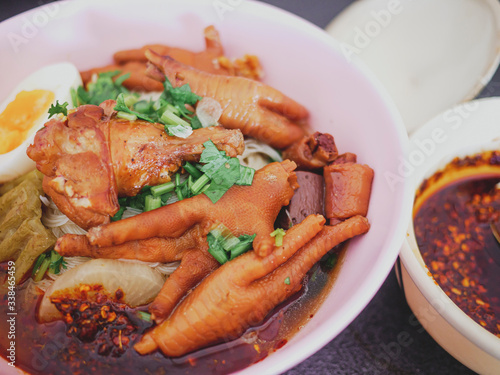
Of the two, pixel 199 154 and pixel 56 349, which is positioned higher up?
pixel 199 154

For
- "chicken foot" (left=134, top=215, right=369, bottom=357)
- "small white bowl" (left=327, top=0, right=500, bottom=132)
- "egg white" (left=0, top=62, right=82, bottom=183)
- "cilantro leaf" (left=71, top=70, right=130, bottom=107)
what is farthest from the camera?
"small white bowl" (left=327, top=0, right=500, bottom=132)

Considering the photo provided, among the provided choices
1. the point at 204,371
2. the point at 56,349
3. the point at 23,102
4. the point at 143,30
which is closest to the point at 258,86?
the point at 143,30

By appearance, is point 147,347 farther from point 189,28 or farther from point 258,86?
point 189,28

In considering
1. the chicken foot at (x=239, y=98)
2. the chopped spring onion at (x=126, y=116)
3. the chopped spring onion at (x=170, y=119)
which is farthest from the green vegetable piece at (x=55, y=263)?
the chicken foot at (x=239, y=98)

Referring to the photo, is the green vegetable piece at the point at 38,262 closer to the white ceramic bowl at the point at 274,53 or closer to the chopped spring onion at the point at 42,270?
the chopped spring onion at the point at 42,270

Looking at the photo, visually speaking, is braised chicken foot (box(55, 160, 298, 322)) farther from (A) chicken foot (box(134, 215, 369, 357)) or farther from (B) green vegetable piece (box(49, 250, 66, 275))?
(B) green vegetable piece (box(49, 250, 66, 275))

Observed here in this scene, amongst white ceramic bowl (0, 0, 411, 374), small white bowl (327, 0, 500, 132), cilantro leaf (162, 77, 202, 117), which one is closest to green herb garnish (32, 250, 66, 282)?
white ceramic bowl (0, 0, 411, 374)
